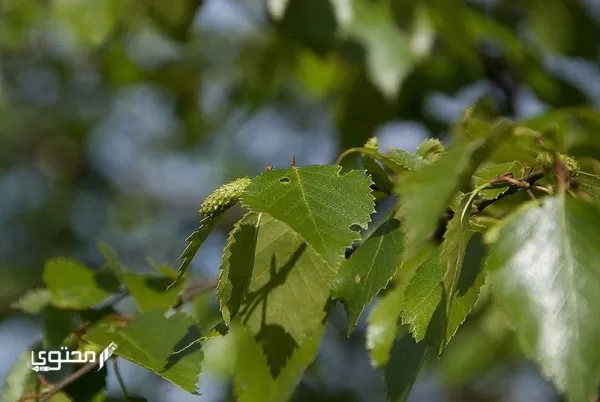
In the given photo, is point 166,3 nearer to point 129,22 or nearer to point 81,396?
point 129,22

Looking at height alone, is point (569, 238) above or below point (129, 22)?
below

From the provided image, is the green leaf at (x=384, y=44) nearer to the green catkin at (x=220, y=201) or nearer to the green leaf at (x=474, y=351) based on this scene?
the green leaf at (x=474, y=351)

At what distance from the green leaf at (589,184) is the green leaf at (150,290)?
680 mm

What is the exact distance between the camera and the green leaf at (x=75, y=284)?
1.41m

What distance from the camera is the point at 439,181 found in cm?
84

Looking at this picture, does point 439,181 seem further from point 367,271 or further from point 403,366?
point 403,366

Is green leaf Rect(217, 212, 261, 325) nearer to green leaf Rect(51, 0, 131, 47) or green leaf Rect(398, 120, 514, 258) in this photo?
green leaf Rect(398, 120, 514, 258)

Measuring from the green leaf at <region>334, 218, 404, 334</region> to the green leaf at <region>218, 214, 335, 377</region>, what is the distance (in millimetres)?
68

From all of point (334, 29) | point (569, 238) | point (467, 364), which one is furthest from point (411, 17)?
point (467, 364)

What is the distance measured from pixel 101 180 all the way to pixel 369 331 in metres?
4.57

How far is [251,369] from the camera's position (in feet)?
3.95

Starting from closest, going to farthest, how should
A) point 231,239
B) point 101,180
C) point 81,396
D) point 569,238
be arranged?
point 569,238
point 231,239
point 81,396
point 101,180

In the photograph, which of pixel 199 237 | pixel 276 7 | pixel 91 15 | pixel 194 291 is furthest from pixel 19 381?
pixel 91 15

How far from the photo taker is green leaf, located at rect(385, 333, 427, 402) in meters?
1.13
